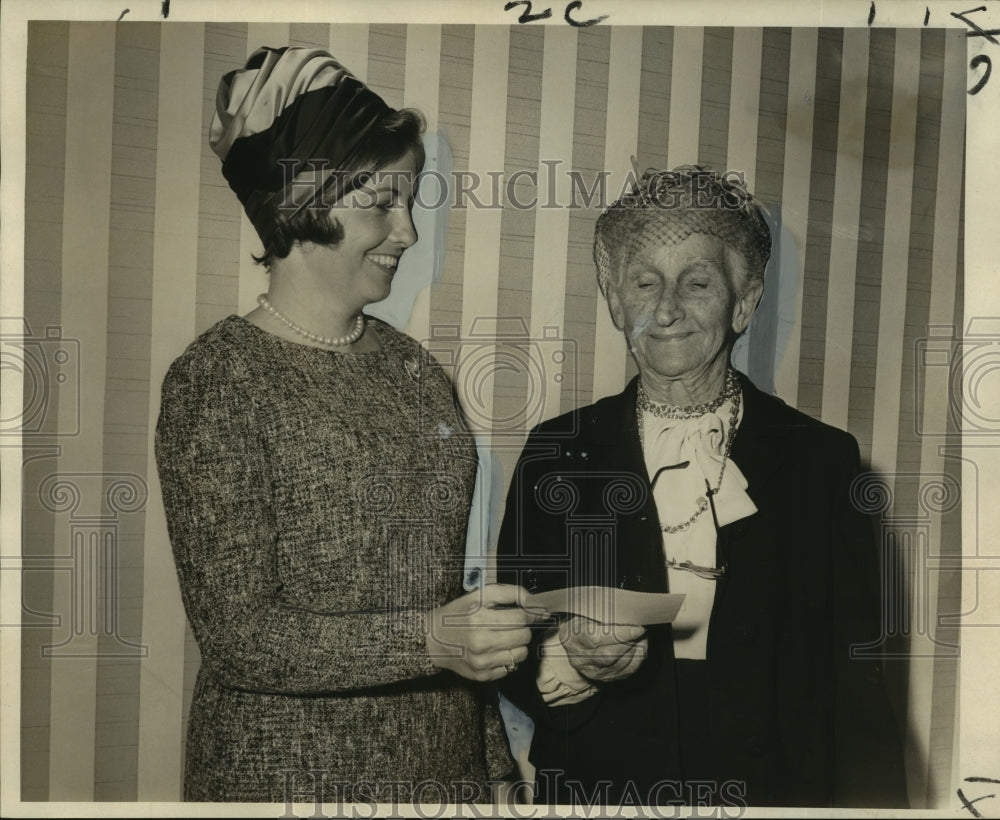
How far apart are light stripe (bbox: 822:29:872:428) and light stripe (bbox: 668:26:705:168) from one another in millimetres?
225

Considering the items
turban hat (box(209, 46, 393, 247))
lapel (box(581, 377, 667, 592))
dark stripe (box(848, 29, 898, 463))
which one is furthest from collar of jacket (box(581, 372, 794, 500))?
turban hat (box(209, 46, 393, 247))

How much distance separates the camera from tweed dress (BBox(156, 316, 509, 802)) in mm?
1266

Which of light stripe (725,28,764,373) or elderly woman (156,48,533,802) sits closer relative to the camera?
elderly woman (156,48,533,802)

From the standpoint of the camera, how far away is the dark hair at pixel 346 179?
1322 mm

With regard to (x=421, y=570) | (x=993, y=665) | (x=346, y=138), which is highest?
(x=346, y=138)

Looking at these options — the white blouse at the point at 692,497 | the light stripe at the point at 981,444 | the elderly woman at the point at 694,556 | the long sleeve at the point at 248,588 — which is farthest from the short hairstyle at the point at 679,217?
the long sleeve at the point at 248,588

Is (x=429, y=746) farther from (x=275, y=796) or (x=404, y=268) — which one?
(x=404, y=268)

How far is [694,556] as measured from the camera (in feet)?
4.41

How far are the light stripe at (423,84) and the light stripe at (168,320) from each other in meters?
0.31

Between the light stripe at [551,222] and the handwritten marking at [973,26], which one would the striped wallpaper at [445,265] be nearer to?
the light stripe at [551,222]

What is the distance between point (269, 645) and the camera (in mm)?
1253

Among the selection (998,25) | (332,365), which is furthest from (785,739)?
(998,25)

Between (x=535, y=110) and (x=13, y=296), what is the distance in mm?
838

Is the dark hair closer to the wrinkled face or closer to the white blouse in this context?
the wrinkled face
